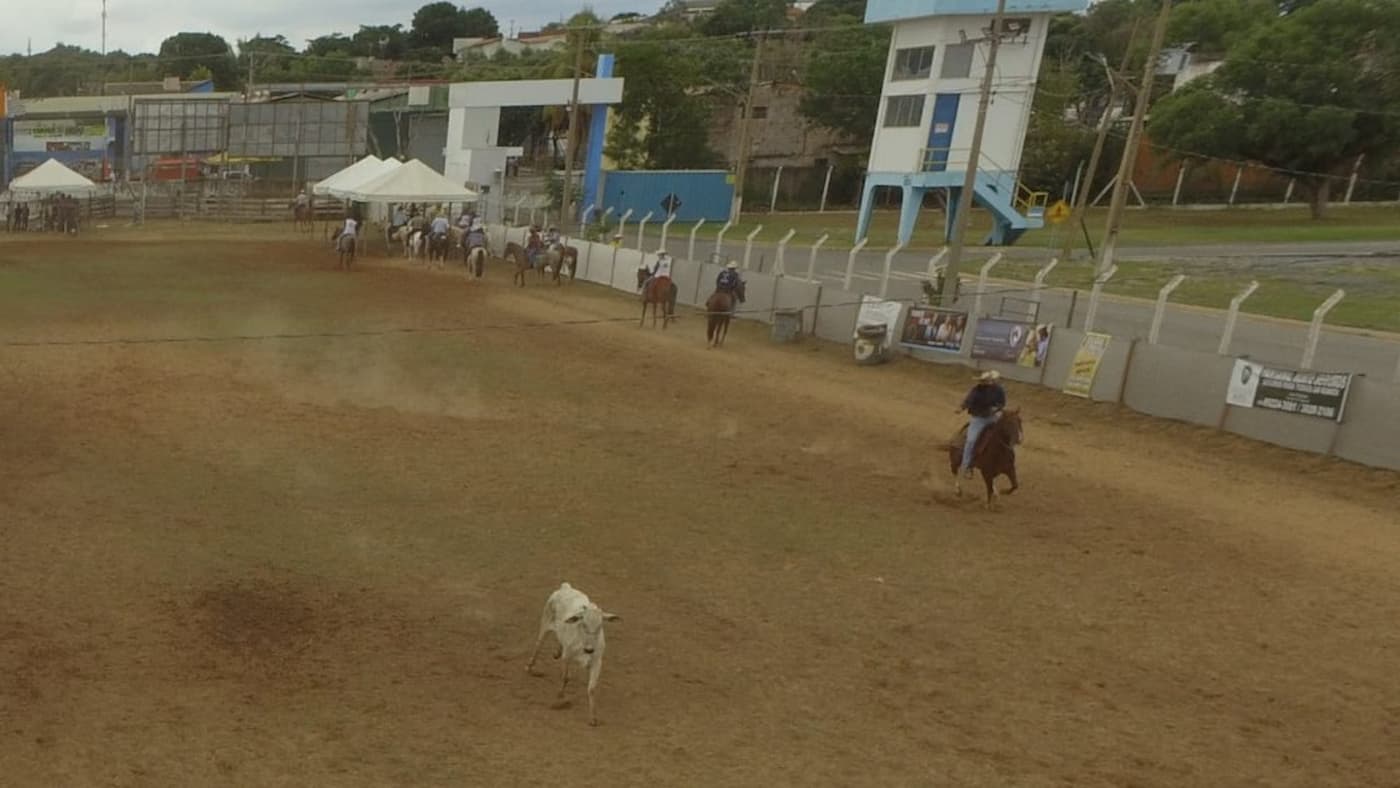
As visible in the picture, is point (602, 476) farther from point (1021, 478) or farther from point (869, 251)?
point (869, 251)

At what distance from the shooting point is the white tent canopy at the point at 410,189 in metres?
38.9

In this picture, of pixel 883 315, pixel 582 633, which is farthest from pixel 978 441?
pixel 883 315

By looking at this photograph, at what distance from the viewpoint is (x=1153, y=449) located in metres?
18.5

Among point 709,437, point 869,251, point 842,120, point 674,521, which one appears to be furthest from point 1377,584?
point 842,120

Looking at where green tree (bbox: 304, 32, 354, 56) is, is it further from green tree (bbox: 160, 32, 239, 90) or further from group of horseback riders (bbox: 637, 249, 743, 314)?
group of horseback riders (bbox: 637, 249, 743, 314)

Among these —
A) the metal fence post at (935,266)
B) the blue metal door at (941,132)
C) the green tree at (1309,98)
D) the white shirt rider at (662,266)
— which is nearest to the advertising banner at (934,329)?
the metal fence post at (935,266)

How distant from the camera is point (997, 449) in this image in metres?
14.1

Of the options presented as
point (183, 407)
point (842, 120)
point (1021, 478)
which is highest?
point (842, 120)

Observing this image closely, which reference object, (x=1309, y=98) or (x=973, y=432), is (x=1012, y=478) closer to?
(x=973, y=432)

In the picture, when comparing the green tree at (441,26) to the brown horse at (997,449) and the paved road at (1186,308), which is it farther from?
the brown horse at (997,449)

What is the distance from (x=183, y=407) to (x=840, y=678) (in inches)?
508

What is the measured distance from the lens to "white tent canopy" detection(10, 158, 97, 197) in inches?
1766

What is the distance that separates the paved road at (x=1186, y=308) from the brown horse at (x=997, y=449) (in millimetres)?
7809

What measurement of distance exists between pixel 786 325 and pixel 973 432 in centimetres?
1335
